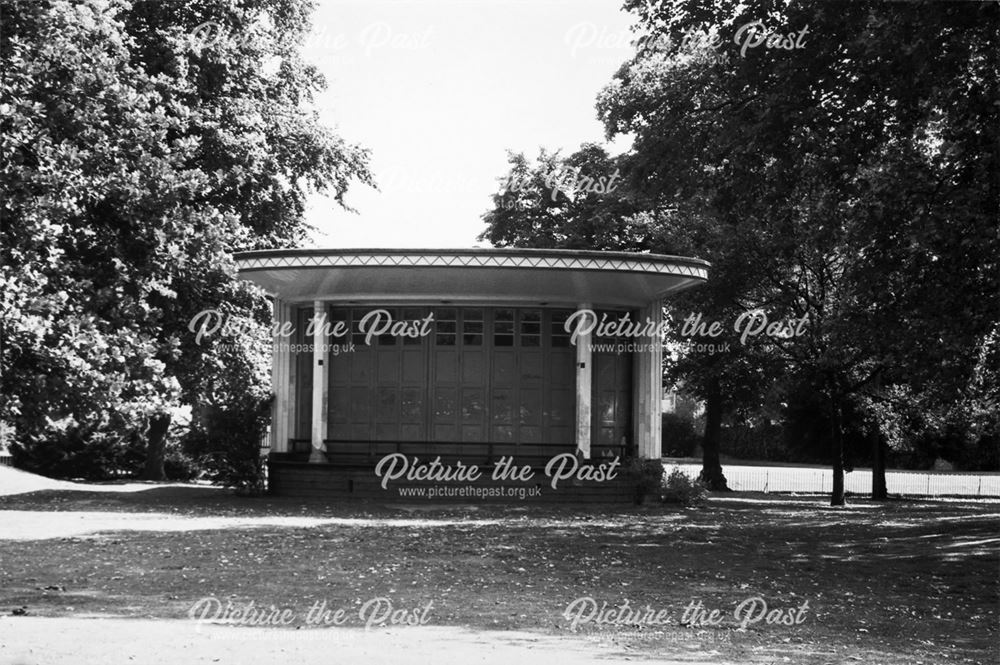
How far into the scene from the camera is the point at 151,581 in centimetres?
1362

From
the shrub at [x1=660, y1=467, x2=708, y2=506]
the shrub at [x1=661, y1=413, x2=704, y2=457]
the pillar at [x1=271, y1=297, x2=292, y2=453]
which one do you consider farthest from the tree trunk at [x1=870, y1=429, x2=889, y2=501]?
the shrub at [x1=661, y1=413, x2=704, y2=457]

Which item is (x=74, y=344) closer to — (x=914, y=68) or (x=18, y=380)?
(x=18, y=380)

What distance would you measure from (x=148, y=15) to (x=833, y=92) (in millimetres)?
17156

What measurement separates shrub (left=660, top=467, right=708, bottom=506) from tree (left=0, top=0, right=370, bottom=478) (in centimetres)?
1008

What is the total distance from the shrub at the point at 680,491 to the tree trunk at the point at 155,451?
16.6 metres

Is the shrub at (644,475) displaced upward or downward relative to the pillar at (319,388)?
downward

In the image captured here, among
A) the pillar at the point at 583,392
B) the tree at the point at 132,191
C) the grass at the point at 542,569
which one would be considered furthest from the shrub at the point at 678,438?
the grass at the point at 542,569

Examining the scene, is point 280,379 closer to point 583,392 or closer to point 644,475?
point 583,392

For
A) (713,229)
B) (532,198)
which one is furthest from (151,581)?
(532,198)

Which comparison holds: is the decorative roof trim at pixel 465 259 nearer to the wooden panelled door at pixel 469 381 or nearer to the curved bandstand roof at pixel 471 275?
the curved bandstand roof at pixel 471 275

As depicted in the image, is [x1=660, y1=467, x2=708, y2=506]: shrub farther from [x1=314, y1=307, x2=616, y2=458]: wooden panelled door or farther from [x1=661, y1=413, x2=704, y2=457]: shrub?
[x1=661, y1=413, x2=704, y2=457]: shrub

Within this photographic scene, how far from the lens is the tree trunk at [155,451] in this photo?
37.5 metres

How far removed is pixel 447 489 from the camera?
88.8 feet

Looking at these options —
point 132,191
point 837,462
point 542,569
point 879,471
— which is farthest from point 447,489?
point 879,471
